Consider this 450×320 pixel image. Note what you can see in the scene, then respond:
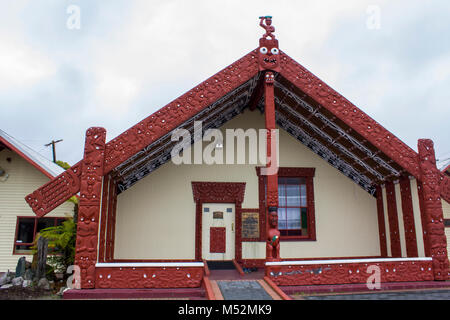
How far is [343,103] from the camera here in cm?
809

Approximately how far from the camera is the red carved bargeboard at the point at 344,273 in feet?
22.9

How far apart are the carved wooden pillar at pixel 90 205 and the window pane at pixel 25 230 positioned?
4.81 metres

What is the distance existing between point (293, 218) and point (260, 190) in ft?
4.61

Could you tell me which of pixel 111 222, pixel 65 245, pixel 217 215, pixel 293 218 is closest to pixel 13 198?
pixel 65 245

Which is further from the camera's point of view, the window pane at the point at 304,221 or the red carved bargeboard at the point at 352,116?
the window pane at the point at 304,221

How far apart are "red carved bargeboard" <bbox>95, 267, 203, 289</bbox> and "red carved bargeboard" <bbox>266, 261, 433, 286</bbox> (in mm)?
1654

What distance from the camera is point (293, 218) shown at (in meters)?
10.4

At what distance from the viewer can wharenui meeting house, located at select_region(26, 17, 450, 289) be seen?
23.0 ft

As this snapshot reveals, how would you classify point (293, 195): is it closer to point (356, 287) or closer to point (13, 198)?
point (356, 287)

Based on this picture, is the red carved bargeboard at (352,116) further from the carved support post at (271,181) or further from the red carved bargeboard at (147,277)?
the red carved bargeboard at (147,277)

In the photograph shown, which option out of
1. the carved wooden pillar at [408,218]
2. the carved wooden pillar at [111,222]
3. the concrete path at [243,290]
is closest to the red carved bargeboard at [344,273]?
the concrete path at [243,290]

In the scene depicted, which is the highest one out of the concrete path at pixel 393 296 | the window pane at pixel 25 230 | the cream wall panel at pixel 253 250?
the window pane at pixel 25 230

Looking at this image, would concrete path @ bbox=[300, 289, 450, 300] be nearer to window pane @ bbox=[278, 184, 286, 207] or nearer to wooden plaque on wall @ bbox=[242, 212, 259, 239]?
wooden plaque on wall @ bbox=[242, 212, 259, 239]

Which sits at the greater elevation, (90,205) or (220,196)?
(220,196)
